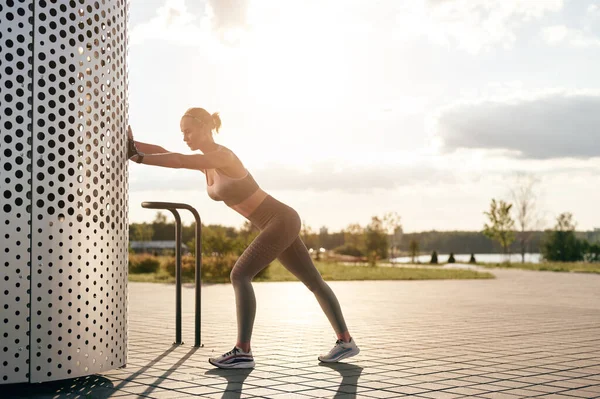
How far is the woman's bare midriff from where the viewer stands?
5.84 metres

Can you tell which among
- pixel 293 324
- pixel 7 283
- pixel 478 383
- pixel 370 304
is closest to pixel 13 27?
pixel 7 283

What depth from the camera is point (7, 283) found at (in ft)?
14.8

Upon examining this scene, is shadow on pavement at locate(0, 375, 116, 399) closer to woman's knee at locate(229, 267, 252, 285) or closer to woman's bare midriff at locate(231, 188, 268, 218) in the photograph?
woman's knee at locate(229, 267, 252, 285)

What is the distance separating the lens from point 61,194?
185 inches

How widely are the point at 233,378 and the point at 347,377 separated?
31.9 inches

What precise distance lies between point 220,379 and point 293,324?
4186 millimetres

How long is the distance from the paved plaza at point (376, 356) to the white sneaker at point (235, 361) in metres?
0.09

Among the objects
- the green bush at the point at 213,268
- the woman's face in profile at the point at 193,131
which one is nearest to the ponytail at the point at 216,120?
the woman's face in profile at the point at 193,131

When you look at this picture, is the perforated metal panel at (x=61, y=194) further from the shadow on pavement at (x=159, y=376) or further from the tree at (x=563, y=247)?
the tree at (x=563, y=247)

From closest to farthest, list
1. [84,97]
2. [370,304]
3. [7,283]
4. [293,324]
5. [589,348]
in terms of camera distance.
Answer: [7,283] < [84,97] < [589,348] < [293,324] < [370,304]

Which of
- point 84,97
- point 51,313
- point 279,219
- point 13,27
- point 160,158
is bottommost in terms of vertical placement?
point 51,313

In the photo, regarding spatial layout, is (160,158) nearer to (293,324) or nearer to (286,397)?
(286,397)

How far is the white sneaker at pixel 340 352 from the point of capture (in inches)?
239

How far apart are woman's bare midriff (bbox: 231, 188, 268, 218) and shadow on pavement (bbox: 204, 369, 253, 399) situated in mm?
1196
